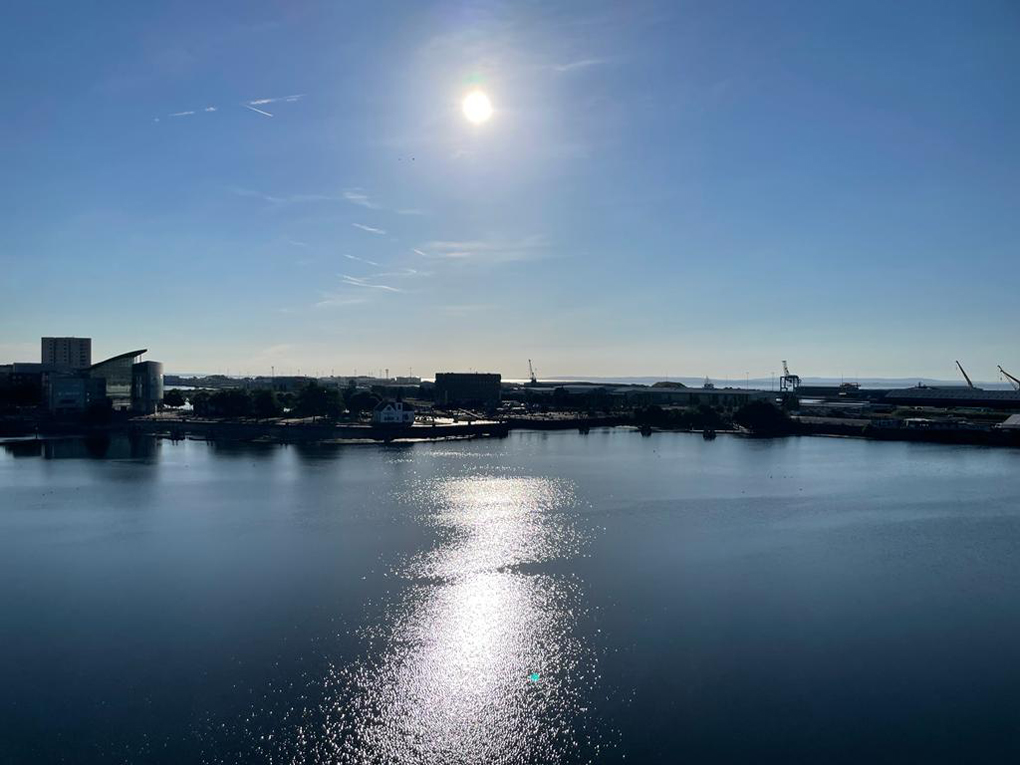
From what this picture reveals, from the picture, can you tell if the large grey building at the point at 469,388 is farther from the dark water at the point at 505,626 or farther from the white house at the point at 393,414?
the dark water at the point at 505,626

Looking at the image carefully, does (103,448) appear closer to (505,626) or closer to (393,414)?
(393,414)

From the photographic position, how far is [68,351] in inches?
2864

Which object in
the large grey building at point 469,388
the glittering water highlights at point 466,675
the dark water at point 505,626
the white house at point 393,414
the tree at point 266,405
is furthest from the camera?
the large grey building at point 469,388

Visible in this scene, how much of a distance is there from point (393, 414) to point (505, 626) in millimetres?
25669

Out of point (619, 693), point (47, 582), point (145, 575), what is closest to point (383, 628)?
point (619, 693)

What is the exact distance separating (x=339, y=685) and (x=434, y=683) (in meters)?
0.98

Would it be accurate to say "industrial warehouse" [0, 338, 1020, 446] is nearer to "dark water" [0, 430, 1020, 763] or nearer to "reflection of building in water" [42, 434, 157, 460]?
"reflection of building in water" [42, 434, 157, 460]

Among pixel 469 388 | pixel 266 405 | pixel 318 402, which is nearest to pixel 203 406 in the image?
pixel 266 405

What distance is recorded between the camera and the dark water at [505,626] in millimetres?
6641

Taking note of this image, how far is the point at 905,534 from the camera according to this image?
15008mm

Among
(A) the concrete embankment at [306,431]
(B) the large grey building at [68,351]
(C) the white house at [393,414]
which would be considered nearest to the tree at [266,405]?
(A) the concrete embankment at [306,431]

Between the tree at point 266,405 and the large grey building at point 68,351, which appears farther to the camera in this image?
the large grey building at point 68,351

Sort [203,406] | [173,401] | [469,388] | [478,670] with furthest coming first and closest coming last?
[469,388], [173,401], [203,406], [478,670]

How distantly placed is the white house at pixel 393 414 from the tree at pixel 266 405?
6.29 meters
